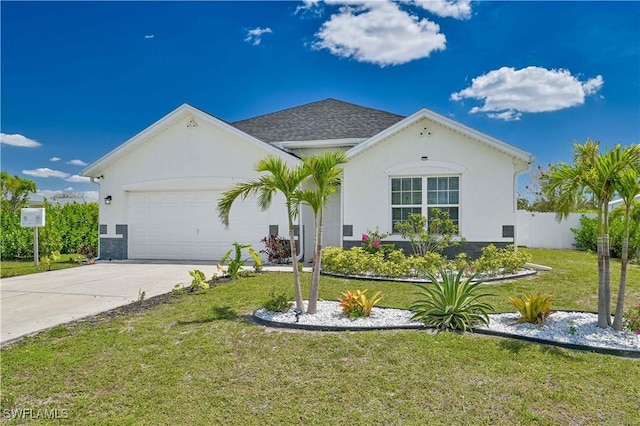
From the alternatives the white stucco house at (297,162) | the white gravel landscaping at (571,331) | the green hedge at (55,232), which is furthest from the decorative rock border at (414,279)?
the green hedge at (55,232)

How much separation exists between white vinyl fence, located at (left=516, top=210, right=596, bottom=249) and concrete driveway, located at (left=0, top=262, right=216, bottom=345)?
15.7 meters

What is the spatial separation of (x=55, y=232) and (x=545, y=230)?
23.2 metres

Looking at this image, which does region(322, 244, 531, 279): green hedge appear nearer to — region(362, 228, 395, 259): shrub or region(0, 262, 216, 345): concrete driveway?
region(362, 228, 395, 259): shrub

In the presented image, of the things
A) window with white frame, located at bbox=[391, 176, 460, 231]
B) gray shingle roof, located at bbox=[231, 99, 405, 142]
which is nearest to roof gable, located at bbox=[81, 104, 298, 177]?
gray shingle roof, located at bbox=[231, 99, 405, 142]

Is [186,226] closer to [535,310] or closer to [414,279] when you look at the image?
[414,279]

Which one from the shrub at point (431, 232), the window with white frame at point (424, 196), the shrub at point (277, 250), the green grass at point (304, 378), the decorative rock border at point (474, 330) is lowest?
the green grass at point (304, 378)

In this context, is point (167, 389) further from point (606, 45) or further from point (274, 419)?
point (606, 45)

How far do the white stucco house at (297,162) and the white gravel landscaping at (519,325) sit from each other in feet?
20.2

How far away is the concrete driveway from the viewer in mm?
6379

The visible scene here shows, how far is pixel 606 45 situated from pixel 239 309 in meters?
14.6

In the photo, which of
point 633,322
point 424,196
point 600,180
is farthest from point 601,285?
point 424,196

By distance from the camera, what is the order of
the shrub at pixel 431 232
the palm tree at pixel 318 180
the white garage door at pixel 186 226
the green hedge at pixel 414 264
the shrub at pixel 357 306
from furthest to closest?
the white garage door at pixel 186 226
the shrub at pixel 431 232
the green hedge at pixel 414 264
the palm tree at pixel 318 180
the shrub at pixel 357 306

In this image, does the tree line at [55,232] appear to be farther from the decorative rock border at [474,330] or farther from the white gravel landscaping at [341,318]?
the decorative rock border at [474,330]

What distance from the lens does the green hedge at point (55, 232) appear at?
1611cm
